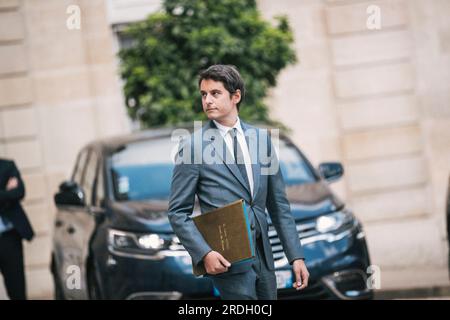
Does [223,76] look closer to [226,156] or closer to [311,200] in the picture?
[226,156]

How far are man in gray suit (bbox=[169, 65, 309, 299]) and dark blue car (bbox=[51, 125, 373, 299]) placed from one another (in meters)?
1.94

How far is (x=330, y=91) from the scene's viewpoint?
1256 cm

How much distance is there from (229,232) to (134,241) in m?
2.46

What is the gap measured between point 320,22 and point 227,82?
8.01 metres

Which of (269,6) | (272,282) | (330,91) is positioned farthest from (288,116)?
(272,282)

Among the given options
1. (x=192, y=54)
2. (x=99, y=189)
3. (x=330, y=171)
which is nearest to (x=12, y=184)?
(x=99, y=189)

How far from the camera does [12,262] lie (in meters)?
8.75

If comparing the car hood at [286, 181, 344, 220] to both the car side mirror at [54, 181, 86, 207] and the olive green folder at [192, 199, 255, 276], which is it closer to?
the car side mirror at [54, 181, 86, 207]

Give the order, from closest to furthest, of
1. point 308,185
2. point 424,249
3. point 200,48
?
point 308,185
point 200,48
point 424,249

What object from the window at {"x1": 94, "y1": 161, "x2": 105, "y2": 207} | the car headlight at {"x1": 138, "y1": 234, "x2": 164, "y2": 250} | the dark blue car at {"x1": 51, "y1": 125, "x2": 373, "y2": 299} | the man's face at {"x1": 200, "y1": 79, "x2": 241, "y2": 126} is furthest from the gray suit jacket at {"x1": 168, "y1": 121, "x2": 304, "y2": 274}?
the window at {"x1": 94, "y1": 161, "x2": 105, "y2": 207}

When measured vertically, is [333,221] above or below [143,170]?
below

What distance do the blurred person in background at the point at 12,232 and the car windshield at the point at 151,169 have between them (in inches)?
47.3
